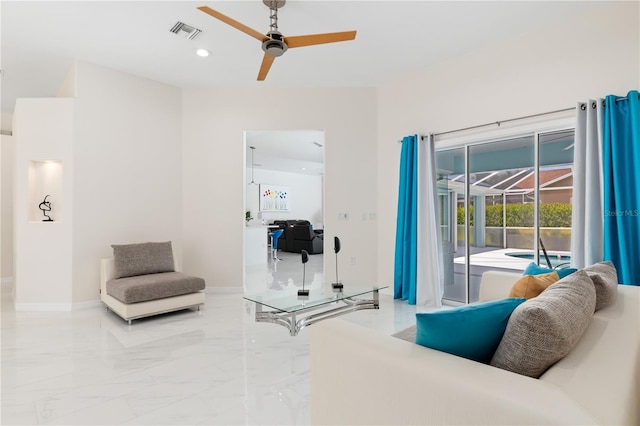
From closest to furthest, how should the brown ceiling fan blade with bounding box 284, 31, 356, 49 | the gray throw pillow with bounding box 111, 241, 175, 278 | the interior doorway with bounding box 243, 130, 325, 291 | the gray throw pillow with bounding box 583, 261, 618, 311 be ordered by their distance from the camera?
the gray throw pillow with bounding box 583, 261, 618, 311, the brown ceiling fan blade with bounding box 284, 31, 356, 49, the gray throw pillow with bounding box 111, 241, 175, 278, the interior doorway with bounding box 243, 130, 325, 291

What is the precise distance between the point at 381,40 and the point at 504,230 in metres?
2.70

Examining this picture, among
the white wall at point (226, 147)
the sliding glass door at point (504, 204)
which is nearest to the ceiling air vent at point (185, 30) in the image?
the white wall at point (226, 147)

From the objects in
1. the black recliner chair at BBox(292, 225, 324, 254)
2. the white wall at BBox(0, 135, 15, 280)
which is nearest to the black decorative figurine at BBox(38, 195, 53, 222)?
the white wall at BBox(0, 135, 15, 280)

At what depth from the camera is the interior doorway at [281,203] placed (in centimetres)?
683

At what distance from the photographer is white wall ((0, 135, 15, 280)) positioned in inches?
225

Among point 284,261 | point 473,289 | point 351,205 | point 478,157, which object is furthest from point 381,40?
point 284,261

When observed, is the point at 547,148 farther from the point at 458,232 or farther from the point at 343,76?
the point at 343,76

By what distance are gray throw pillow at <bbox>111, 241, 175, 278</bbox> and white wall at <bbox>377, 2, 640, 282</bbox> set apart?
294cm

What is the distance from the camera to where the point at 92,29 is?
11.6 ft

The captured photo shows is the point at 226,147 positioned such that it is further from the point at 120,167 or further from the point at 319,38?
the point at 319,38

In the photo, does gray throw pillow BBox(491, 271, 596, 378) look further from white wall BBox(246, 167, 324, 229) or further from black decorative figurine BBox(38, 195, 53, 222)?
white wall BBox(246, 167, 324, 229)

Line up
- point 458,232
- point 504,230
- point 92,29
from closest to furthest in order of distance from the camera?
point 92,29
point 504,230
point 458,232

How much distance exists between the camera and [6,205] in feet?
18.9

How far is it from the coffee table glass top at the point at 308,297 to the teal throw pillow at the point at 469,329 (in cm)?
171
